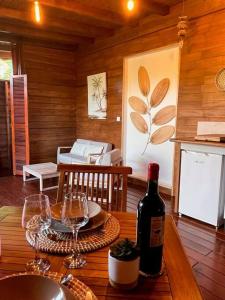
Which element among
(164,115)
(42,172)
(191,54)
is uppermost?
(191,54)

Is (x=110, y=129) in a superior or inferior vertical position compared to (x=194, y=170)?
superior

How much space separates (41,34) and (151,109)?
2686 mm

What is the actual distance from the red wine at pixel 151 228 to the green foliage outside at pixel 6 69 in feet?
17.7

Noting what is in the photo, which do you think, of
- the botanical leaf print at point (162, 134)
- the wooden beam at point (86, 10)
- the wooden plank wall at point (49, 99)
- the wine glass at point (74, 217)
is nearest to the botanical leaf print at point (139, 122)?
the botanical leaf print at point (162, 134)

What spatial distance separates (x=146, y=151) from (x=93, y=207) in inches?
132

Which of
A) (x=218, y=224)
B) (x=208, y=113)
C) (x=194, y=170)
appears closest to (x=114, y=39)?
(x=208, y=113)

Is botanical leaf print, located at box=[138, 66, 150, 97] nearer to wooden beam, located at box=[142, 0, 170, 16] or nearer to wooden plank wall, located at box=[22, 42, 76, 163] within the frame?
wooden beam, located at box=[142, 0, 170, 16]

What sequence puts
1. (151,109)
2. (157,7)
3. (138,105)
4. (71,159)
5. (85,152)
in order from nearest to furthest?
(157,7) < (151,109) < (138,105) < (71,159) < (85,152)

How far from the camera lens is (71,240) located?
1.02 meters

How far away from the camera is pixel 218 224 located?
2.85 m

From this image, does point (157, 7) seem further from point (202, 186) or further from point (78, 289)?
point (78, 289)

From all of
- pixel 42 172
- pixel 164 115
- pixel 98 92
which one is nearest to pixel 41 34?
pixel 98 92

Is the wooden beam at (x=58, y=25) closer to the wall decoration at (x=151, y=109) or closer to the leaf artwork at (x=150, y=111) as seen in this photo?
the wall decoration at (x=151, y=109)

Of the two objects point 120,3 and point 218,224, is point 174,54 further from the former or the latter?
point 218,224
